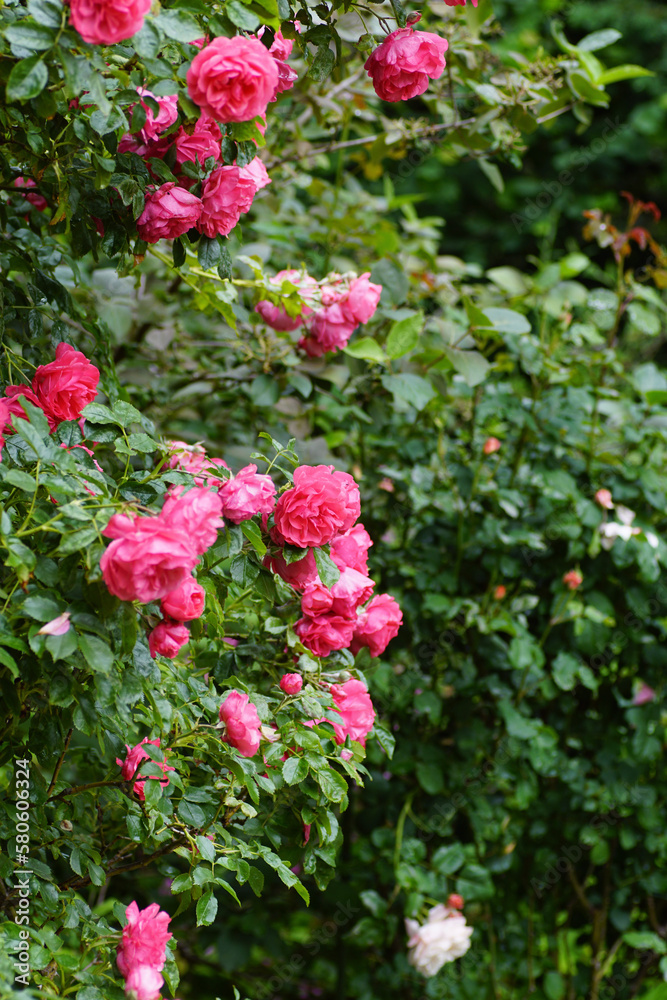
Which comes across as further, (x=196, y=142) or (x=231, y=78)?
(x=196, y=142)

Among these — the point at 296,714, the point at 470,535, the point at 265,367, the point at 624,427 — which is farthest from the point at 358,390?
the point at 296,714

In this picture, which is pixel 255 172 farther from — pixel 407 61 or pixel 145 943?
pixel 145 943

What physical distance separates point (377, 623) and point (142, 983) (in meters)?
0.42

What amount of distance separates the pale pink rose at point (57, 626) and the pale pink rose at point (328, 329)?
66 centimetres

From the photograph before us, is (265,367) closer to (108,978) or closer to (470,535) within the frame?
(470,535)

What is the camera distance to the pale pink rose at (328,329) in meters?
1.18

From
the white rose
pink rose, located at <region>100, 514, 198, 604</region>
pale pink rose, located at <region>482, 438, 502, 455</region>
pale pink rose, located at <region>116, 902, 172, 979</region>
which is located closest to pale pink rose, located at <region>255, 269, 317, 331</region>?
pale pink rose, located at <region>482, 438, 502, 455</region>

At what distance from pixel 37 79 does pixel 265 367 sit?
0.71 metres

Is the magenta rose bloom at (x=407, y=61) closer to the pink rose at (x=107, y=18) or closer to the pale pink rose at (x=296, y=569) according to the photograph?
the pink rose at (x=107, y=18)

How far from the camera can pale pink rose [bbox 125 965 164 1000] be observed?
79 centimetres

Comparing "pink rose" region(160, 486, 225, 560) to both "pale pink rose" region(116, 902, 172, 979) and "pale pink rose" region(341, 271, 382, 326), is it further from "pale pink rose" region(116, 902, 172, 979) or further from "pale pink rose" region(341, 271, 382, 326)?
"pale pink rose" region(341, 271, 382, 326)

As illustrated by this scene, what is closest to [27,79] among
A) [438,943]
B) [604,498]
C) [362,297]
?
[362,297]

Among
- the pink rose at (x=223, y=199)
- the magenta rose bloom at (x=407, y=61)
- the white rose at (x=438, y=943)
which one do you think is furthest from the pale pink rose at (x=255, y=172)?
the white rose at (x=438, y=943)

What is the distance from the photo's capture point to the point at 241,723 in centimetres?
83
